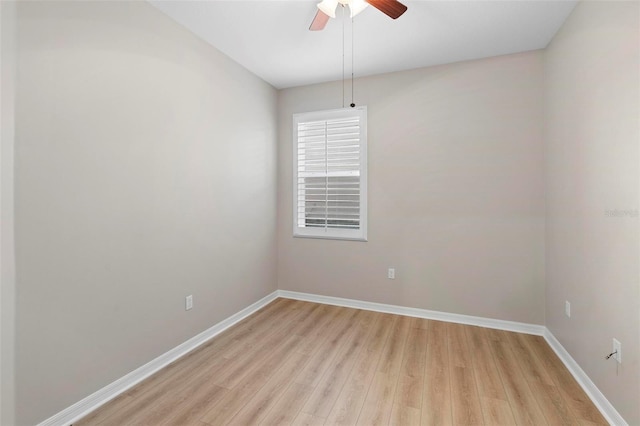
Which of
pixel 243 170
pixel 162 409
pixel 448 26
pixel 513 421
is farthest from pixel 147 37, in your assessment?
pixel 513 421

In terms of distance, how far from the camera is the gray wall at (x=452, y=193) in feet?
9.34

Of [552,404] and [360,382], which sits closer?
[552,404]

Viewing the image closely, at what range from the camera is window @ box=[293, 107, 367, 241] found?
3.48 m

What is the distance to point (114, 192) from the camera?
1.93m

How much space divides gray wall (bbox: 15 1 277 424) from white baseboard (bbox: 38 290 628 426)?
0.06 m

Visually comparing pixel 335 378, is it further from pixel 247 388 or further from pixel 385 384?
pixel 247 388

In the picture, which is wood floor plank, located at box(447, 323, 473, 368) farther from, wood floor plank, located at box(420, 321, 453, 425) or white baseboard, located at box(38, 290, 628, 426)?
white baseboard, located at box(38, 290, 628, 426)

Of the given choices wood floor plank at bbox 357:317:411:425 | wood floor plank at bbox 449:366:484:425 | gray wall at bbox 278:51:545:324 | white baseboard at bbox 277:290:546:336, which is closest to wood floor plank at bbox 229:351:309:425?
wood floor plank at bbox 357:317:411:425

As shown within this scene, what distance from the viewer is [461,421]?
5.63ft

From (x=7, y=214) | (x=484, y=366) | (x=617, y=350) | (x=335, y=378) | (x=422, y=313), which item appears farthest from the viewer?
(x=422, y=313)

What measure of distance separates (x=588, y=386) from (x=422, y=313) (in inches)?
57.0

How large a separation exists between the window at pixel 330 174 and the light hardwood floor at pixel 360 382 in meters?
1.22

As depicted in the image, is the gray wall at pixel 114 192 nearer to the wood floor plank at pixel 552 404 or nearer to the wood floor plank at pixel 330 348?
the wood floor plank at pixel 330 348

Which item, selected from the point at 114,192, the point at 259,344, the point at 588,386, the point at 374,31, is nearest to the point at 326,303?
the point at 259,344
